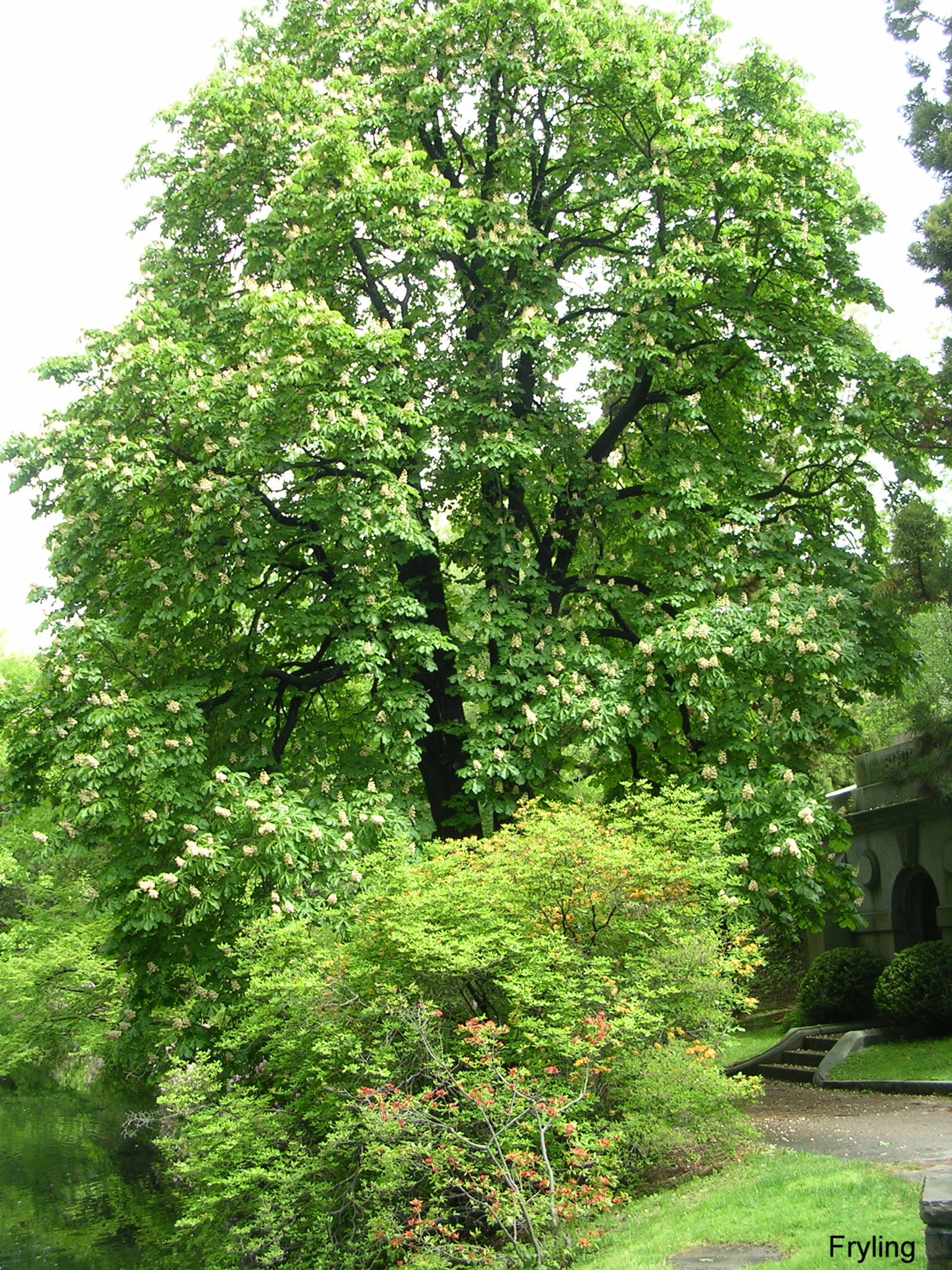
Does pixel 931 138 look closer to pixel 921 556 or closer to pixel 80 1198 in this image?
pixel 921 556

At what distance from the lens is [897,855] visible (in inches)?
803

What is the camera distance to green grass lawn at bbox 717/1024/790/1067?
20.8 m

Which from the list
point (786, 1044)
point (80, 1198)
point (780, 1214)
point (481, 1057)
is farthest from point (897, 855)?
point (80, 1198)

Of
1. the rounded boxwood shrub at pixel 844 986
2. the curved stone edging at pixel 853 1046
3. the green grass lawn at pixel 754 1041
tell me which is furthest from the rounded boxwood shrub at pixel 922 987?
the green grass lawn at pixel 754 1041

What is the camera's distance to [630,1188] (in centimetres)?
1095

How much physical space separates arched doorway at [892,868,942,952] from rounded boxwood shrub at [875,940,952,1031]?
2.73m

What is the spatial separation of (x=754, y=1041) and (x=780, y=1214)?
14.9 m

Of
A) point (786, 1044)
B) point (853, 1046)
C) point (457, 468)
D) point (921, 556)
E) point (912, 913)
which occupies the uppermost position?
point (457, 468)

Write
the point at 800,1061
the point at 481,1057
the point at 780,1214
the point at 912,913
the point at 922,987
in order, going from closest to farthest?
1. the point at 780,1214
2. the point at 481,1057
3. the point at 922,987
4. the point at 800,1061
5. the point at 912,913

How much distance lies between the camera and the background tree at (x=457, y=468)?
13633mm

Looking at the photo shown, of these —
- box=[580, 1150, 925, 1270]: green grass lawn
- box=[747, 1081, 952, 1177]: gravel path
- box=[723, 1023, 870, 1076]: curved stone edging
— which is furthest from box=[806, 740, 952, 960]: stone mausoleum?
box=[580, 1150, 925, 1270]: green grass lawn

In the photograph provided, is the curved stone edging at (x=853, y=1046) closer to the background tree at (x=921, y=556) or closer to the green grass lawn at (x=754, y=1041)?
the green grass lawn at (x=754, y=1041)

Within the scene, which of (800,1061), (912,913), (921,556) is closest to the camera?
(921,556)

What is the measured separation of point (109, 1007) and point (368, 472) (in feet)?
41.4
